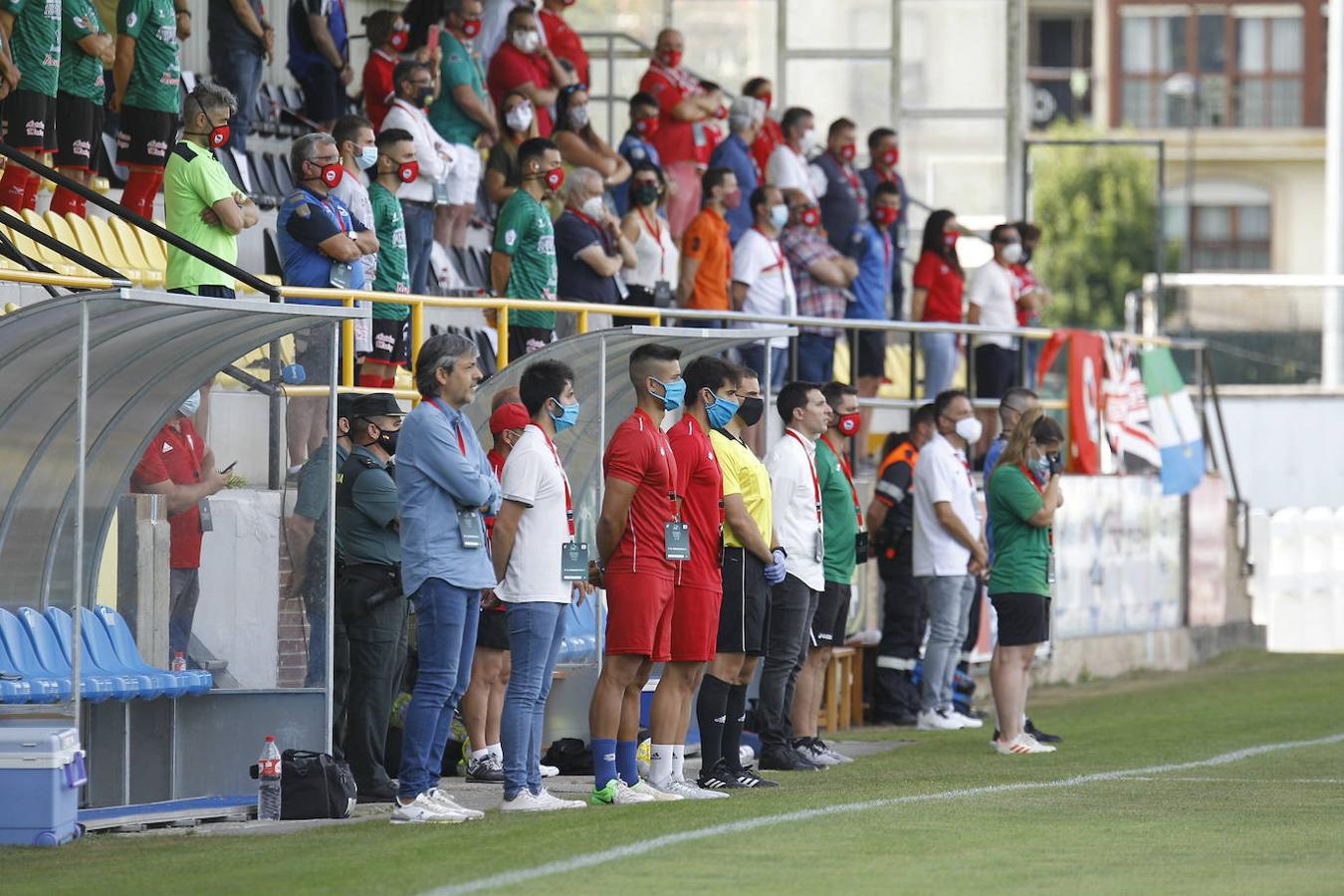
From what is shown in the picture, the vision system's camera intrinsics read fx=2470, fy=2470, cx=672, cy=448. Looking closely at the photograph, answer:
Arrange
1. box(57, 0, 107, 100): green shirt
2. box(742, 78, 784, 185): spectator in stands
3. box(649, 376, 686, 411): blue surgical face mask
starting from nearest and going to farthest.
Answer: box(649, 376, 686, 411): blue surgical face mask → box(57, 0, 107, 100): green shirt → box(742, 78, 784, 185): spectator in stands

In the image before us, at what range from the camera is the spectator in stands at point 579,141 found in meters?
19.2

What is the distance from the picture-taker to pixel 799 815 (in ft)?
35.7

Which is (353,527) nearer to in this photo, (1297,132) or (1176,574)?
(1176,574)

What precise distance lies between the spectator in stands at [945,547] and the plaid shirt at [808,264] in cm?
266

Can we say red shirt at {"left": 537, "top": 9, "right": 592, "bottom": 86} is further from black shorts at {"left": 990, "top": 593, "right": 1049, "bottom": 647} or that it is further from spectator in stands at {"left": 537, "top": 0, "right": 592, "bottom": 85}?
black shorts at {"left": 990, "top": 593, "right": 1049, "bottom": 647}

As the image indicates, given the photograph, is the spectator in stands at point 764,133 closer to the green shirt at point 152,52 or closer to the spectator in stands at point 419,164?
the spectator in stands at point 419,164

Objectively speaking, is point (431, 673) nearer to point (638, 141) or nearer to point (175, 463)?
point (175, 463)

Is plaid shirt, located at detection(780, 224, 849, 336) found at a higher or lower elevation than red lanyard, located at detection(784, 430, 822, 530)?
higher

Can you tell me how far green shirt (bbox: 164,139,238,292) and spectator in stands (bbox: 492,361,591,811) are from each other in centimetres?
259

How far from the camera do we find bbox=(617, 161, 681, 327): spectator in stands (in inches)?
712

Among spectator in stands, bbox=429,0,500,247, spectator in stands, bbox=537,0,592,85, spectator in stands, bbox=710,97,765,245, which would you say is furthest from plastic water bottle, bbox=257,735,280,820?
spectator in stands, bbox=537,0,592,85

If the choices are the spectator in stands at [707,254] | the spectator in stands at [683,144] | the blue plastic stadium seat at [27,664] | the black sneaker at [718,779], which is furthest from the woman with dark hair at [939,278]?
the blue plastic stadium seat at [27,664]

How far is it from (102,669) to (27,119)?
4.47m

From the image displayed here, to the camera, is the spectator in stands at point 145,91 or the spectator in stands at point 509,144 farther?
the spectator in stands at point 509,144
